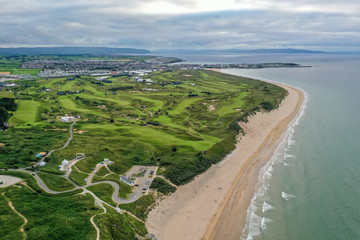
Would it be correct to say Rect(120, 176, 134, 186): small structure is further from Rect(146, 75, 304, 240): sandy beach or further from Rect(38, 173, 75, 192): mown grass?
Rect(38, 173, 75, 192): mown grass

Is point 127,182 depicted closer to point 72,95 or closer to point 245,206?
point 245,206

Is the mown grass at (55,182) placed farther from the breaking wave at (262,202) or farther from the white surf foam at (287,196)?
the white surf foam at (287,196)

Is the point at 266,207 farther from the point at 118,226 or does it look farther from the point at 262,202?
the point at 118,226

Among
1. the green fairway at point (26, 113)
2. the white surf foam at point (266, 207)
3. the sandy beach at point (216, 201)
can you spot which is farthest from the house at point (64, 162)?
the green fairway at point (26, 113)

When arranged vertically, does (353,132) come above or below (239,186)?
above

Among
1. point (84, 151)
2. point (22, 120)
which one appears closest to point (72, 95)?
point (22, 120)

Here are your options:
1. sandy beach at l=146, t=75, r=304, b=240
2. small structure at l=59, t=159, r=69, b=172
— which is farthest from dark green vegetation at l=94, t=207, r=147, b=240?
small structure at l=59, t=159, r=69, b=172
